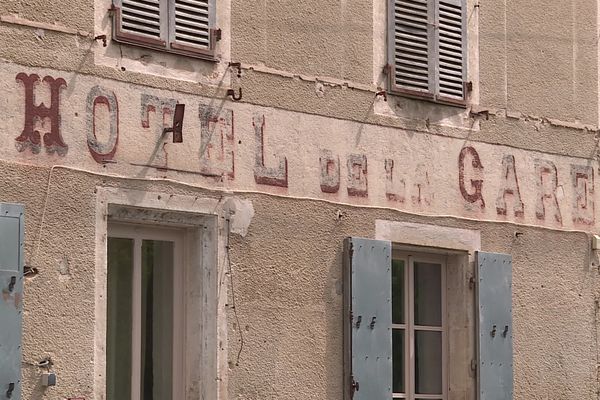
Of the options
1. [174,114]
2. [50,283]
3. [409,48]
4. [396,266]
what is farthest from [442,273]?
[50,283]

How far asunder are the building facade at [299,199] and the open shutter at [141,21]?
15 mm

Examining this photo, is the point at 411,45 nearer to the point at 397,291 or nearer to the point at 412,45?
the point at 412,45

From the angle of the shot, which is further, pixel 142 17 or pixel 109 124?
pixel 142 17

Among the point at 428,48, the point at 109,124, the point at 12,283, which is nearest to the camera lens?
the point at 12,283

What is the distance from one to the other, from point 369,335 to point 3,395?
3047 millimetres

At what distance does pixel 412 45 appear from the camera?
1295 cm

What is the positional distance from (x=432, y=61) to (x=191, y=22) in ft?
7.51

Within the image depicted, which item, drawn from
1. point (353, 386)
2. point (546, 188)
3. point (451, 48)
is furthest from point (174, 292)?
point (546, 188)

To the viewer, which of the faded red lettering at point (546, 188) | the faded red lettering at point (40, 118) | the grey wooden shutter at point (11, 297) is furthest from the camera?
the faded red lettering at point (546, 188)

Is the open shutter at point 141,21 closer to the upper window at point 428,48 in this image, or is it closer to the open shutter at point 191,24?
the open shutter at point 191,24

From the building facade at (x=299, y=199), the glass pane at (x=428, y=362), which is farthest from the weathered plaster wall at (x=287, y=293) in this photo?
the glass pane at (x=428, y=362)

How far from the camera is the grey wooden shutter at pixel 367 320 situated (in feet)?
39.6

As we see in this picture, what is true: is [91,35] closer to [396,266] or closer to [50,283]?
[50,283]

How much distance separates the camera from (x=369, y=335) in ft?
40.0
